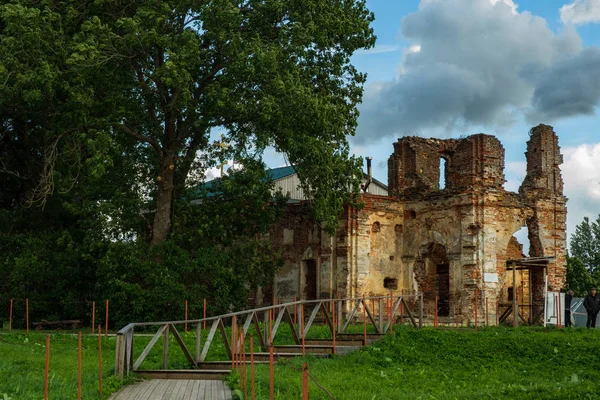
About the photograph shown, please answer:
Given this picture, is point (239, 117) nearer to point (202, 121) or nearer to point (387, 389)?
point (202, 121)

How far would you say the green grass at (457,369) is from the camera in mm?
13555

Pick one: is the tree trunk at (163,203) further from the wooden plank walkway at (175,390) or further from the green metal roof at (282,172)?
the green metal roof at (282,172)

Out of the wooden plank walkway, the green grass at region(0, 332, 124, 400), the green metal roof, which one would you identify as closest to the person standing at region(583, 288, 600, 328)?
the green grass at region(0, 332, 124, 400)

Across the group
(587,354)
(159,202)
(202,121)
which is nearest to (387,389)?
(587,354)

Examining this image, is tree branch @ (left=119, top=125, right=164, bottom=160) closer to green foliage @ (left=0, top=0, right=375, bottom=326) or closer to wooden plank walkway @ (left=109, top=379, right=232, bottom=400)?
green foliage @ (left=0, top=0, right=375, bottom=326)

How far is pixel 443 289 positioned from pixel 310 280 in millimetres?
6283

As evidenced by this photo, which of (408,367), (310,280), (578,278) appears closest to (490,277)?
(310,280)

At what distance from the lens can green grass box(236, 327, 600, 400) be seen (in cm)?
1355

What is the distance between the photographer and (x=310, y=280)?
111 ft

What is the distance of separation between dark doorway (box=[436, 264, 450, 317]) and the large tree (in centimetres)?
845

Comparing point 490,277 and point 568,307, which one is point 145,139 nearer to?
point 490,277

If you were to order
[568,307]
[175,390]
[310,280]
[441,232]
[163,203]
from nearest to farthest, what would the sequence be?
[175,390], [163,203], [568,307], [441,232], [310,280]

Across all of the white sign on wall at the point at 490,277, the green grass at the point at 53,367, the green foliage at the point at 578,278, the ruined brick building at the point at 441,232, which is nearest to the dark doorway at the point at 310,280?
the ruined brick building at the point at 441,232

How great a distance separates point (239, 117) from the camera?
2630 centimetres
